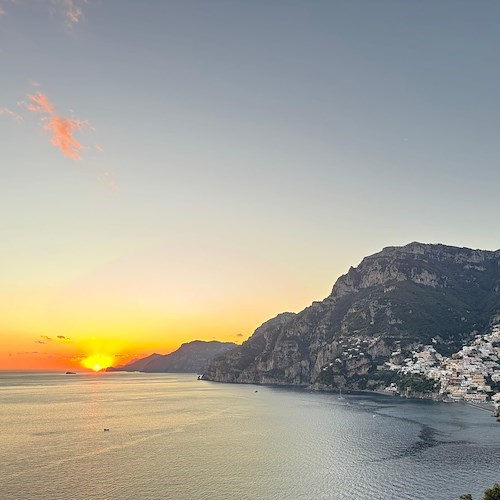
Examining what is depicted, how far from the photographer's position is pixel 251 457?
10850 cm

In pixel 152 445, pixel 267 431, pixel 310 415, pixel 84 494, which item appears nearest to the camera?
pixel 84 494

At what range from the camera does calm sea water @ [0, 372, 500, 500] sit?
8181 cm

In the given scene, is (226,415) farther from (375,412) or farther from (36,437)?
(36,437)

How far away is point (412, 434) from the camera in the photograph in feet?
443

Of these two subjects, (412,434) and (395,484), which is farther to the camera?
(412,434)

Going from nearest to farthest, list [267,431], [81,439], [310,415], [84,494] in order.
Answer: [84,494], [81,439], [267,431], [310,415]

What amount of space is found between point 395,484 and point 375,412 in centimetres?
10856

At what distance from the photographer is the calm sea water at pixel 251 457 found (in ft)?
268

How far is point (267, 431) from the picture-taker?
5797 inches

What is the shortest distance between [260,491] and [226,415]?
354 ft

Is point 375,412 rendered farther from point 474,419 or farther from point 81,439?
point 81,439

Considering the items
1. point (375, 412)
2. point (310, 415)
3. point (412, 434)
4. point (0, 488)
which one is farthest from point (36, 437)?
point (375, 412)

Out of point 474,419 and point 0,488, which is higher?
point 474,419

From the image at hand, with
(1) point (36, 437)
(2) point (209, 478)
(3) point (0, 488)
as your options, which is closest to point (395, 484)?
(2) point (209, 478)
